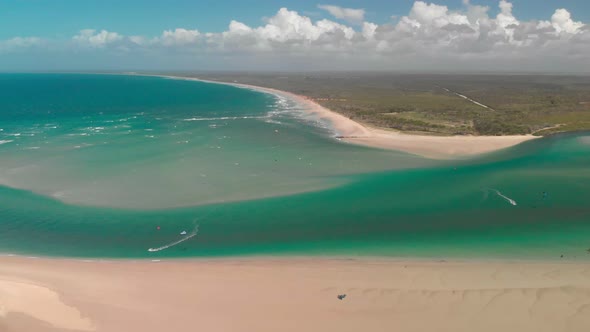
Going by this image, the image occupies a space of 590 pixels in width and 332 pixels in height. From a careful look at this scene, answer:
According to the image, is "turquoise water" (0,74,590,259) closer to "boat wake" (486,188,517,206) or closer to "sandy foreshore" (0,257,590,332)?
"boat wake" (486,188,517,206)

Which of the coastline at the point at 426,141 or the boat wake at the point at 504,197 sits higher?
the coastline at the point at 426,141

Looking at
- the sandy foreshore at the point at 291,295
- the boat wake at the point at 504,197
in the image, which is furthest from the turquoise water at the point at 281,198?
the sandy foreshore at the point at 291,295

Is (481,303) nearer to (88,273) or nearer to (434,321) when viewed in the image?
(434,321)

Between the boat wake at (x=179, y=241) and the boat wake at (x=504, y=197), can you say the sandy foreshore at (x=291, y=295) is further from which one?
the boat wake at (x=504, y=197)

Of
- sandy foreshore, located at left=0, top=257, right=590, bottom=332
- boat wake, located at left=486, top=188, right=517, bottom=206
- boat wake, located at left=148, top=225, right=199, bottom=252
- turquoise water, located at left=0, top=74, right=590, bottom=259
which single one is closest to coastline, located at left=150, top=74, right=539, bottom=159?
turquoise water, located at left=0, top=74, right=590, bottom=259

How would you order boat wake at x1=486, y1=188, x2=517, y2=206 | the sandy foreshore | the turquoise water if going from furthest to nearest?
boat wake at x1=486, y1=188, x2=517, y2=206
the turquoise water
the sandy foreshore
